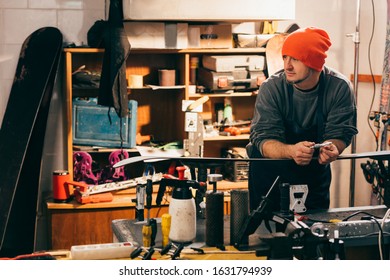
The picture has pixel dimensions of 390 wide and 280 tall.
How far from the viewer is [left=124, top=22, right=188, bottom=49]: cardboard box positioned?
13.9 feet

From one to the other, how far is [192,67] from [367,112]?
4.60ft

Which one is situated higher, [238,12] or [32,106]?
[238,12]

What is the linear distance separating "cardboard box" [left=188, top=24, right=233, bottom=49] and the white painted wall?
0.57 meters

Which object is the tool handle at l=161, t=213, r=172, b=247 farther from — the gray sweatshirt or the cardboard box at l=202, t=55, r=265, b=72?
the cardboard box at l=202, t=55, r=265, b=72

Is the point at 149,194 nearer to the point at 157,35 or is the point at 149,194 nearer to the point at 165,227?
the point at 165,227

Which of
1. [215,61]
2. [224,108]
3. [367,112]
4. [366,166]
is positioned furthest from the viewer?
[367,112]

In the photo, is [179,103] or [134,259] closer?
[134,259]

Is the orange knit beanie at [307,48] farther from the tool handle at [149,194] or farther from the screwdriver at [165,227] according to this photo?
the screwdriver at [165,227]

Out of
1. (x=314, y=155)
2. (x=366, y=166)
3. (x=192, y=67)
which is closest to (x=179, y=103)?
(x=192, y=67)

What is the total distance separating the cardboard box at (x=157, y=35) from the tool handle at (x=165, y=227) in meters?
1.97

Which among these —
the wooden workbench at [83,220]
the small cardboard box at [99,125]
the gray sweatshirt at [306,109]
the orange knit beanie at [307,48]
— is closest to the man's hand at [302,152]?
the gray sweatshirt at [306,109]
